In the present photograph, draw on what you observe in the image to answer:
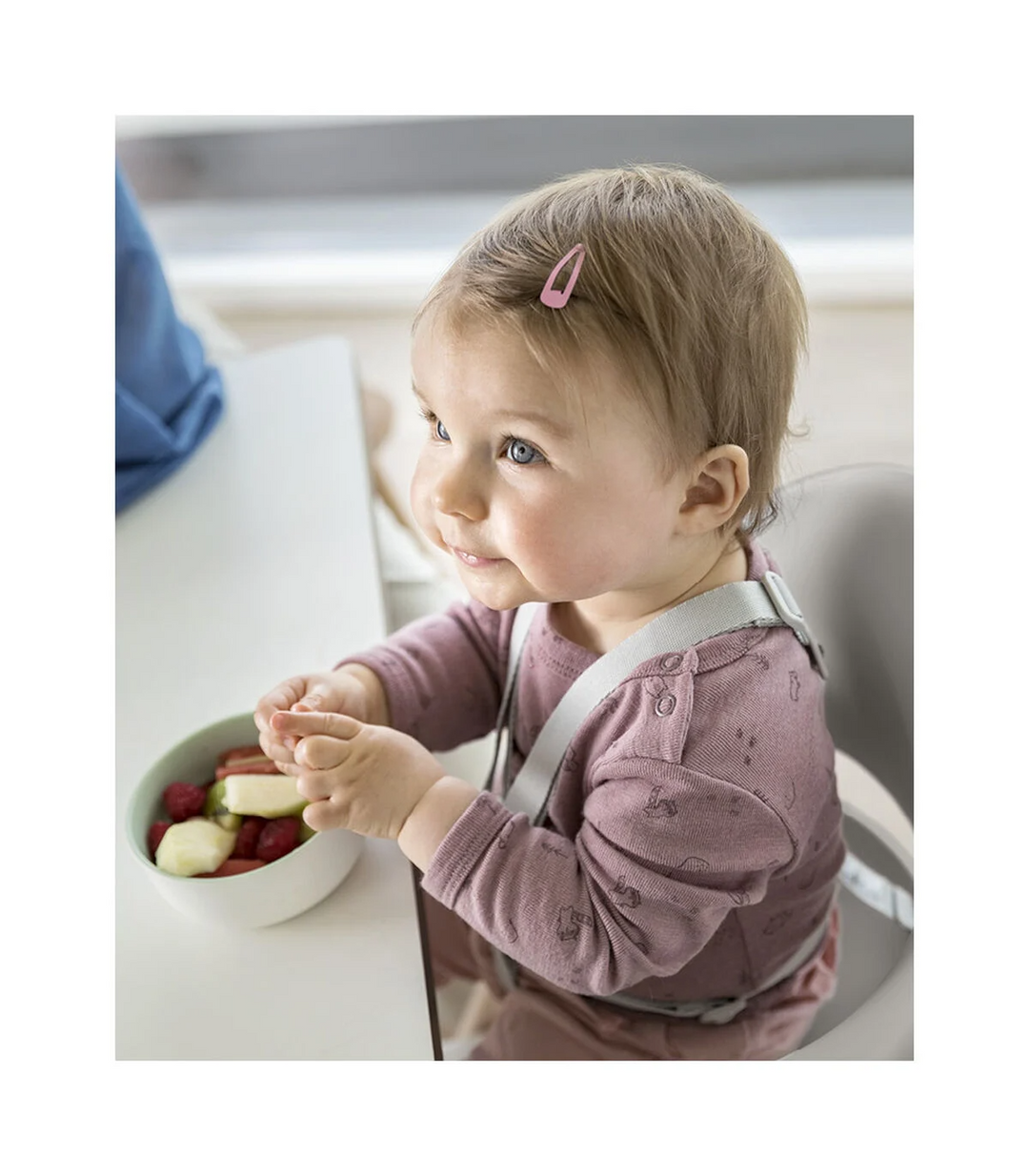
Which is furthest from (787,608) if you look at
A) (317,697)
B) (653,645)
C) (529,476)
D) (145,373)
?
(145,373)

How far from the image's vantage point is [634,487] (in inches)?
21.4

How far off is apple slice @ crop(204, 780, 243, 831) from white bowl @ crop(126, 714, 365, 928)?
3cm

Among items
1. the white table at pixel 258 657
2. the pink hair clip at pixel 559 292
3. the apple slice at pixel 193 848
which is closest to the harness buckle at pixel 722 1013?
the white table at pixel 258 657

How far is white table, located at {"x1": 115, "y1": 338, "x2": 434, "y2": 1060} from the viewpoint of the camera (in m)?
0.56

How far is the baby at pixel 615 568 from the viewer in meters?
0.52

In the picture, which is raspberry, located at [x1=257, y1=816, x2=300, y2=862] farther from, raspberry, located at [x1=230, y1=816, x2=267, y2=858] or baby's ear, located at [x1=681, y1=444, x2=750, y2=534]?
baby's ear, located at [x1=681, y1=444, x2=750, y2=534]

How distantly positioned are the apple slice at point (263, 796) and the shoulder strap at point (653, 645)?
0.15 meters

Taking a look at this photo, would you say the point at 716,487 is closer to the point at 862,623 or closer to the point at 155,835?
the point at 862,623

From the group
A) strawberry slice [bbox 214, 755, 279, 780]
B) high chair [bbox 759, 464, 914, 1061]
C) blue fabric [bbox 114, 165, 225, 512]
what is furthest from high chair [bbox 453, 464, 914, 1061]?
blue fabric [bbox 114, 165, 225, 512]

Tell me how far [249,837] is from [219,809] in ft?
0.09

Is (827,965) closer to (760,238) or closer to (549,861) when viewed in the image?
(549,861)

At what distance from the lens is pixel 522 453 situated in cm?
54

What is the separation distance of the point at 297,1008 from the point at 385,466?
58.3 inches

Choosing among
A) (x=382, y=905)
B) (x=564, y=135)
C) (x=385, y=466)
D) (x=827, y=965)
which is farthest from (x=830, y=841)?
(x=385, y=466)
